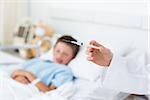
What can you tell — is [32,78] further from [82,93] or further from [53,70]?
[82,93]

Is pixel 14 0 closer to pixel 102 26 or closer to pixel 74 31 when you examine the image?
pixel 74 31

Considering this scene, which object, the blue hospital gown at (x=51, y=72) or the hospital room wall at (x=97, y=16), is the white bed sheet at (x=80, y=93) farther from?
the hospital room wall at (x=97, y=16)

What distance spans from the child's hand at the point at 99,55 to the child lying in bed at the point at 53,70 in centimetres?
43

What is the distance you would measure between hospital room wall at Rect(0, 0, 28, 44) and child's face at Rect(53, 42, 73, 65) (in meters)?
1.26

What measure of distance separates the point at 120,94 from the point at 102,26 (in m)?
0.87

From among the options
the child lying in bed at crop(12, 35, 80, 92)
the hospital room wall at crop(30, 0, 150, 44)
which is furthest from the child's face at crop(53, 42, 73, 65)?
the hospital room wall at crop(30, 0, 150, 44)

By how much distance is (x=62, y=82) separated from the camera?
5.48ft

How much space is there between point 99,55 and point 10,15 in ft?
6.38

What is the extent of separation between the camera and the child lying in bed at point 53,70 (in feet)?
5.54

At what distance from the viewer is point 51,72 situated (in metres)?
1.77

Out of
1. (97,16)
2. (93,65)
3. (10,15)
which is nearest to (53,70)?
(93,65)

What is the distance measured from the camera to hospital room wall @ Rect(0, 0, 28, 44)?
2893 mm

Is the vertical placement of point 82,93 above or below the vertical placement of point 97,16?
below

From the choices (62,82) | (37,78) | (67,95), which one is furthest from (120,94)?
(37,78)
